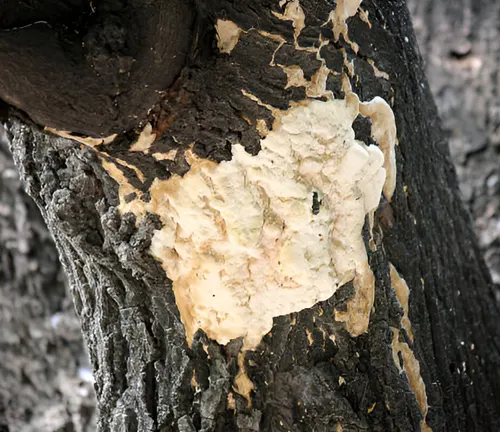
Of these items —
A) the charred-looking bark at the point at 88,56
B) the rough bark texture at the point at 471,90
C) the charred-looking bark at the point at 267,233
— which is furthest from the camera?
the rough bark texture at the point at 471,90

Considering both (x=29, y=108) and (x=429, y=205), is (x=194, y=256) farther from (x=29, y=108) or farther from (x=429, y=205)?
(x=429, y=205)

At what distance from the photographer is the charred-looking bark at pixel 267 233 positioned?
72cm

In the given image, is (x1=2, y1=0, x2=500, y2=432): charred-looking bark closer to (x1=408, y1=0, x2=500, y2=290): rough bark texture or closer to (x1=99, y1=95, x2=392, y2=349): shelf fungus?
(x1=99, y1=95, x2=392, y2=349): shelf fungus

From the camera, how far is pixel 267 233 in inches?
29.8

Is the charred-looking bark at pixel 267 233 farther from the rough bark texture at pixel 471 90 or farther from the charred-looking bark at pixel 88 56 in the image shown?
the rough bark texture at pixel 471 90

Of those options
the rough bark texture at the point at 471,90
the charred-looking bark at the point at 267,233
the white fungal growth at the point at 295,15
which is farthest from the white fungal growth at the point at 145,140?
the rough bark texture at the point at 471,90

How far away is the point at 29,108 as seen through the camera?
65 centimetres

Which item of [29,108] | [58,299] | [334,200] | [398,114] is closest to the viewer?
[29,108]

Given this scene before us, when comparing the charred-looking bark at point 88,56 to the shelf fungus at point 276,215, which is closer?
the charred-looking bark at point 88,56

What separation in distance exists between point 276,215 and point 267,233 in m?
0.02

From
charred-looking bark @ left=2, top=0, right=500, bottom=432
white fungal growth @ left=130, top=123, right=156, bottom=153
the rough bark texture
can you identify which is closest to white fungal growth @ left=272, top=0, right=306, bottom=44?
charred-looking bark @ left=2, top=0, right=500, bottom=432

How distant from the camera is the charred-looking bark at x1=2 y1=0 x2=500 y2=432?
721 mm

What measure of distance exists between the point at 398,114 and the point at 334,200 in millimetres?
177

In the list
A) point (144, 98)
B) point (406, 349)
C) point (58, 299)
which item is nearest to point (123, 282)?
point (144, 98)
